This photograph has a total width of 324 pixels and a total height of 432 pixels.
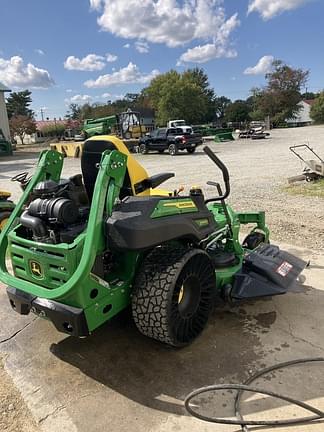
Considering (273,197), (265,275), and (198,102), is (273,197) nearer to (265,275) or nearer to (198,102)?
(265,275)

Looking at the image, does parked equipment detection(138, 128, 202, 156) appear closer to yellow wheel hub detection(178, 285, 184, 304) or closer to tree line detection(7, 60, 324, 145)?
yellow wheel hub detection(178, 285, 184, 304)

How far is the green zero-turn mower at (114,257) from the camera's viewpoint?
2.42 meters

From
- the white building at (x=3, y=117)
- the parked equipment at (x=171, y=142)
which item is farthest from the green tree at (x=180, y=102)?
the parked equipment at (x=171, y=142)

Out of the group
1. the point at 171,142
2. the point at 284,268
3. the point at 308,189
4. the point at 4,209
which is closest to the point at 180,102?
the point at 171,142

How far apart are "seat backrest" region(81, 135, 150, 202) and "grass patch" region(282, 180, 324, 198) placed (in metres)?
6.12

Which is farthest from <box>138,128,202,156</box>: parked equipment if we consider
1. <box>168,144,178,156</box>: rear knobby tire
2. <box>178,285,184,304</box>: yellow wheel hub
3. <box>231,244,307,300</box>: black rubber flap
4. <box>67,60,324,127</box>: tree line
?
<box>67,60,324,127</box>: tree line

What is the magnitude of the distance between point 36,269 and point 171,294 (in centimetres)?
95

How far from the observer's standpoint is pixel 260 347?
2.89 m

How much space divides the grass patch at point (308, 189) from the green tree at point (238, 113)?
2337 inches

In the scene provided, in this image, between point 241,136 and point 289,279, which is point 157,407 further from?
point 241,136

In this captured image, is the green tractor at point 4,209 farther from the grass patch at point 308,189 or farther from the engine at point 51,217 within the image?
the grass patch at point 308,189

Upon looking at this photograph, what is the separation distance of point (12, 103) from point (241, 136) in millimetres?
57384

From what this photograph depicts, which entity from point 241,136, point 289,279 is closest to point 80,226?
point 289,279

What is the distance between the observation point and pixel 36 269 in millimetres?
2660
